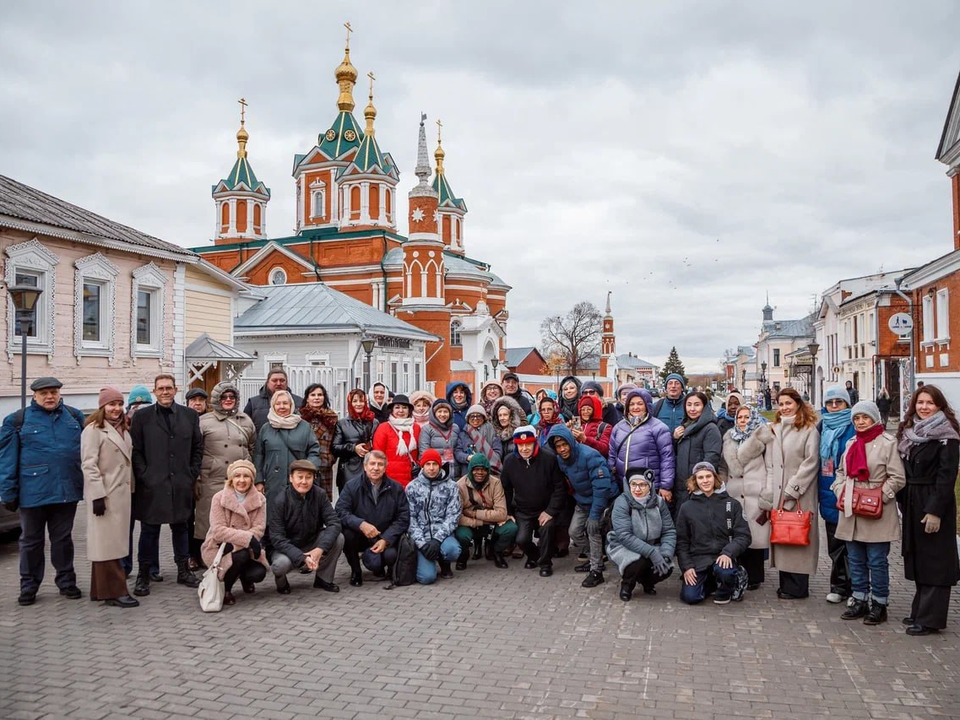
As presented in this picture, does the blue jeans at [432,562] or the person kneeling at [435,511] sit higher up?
the person kneeling at [435,511]

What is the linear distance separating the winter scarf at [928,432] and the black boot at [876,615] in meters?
1.25

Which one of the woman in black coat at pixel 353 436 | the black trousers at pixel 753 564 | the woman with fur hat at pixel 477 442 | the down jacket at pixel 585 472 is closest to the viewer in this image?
the black trousers at pixel 753 564

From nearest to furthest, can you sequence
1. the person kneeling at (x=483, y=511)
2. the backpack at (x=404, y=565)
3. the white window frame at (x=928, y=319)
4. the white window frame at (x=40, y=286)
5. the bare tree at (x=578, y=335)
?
the backpack at (x=404, y=565)
the person kneeling at (x=483, y=511)
the white window frame at (x=40, y=286)
the white window frame at (x=928, y=319)
the bare tree at (x=578, y=335)

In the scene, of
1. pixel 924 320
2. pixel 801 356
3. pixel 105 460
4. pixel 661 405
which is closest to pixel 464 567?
pixel 661 405

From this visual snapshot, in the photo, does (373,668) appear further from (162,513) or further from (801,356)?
(801,356)

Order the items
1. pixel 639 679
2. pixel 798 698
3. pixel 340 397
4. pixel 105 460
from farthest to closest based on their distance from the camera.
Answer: pixel 340 397
pixel 105 460
pixel 639 679
pixel 798 698

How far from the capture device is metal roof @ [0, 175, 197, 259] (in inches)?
517

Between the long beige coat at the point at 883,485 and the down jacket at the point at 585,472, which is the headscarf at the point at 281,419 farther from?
the long beige coat at the point at 883,485

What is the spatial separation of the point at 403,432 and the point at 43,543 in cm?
362

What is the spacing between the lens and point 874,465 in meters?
6.19

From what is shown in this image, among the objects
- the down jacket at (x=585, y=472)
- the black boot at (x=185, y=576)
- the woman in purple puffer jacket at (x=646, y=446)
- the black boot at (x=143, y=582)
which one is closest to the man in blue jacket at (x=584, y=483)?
the down jacket at (x=585, y=472)

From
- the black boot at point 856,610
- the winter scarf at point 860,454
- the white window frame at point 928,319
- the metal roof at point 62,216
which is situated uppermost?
the metal roof at point 62,216

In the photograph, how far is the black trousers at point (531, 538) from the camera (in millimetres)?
8000

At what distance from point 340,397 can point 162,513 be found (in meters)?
16.3
